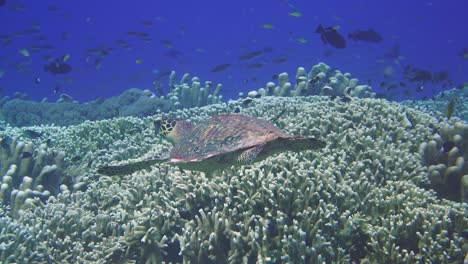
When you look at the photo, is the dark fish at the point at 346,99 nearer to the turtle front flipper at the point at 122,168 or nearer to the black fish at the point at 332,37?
the black fish at the point at 332,37

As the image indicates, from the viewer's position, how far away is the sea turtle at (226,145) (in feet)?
11.0

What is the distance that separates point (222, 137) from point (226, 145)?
183 mm

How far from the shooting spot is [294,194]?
3719 millimetres

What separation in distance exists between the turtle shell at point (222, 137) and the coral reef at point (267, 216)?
52 centimetres

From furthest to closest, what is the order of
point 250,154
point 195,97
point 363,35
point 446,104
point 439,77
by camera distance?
point 195,97, point 446,104, point 439,77, point 363,35, point 250,154

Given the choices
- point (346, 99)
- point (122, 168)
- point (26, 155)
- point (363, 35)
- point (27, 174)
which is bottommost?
point (27, 174)

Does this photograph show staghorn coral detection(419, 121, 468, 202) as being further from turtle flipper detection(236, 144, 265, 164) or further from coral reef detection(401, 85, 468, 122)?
coral reef detection(401, 85, 468, 122)

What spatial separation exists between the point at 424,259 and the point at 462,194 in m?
2.02

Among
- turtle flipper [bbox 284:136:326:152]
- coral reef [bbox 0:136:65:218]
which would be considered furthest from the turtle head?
coral reef [bbox 0:136:65:218]

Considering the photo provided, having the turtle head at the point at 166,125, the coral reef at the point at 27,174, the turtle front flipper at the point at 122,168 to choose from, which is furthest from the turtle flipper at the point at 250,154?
the coral reef at the point at 27,174

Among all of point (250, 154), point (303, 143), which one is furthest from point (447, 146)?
point (250, 154)

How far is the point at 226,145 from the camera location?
3.57 metres

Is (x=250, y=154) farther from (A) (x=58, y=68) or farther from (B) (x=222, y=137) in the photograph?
(A) (x=58, y=68)

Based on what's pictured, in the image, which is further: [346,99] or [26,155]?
[346,99]
